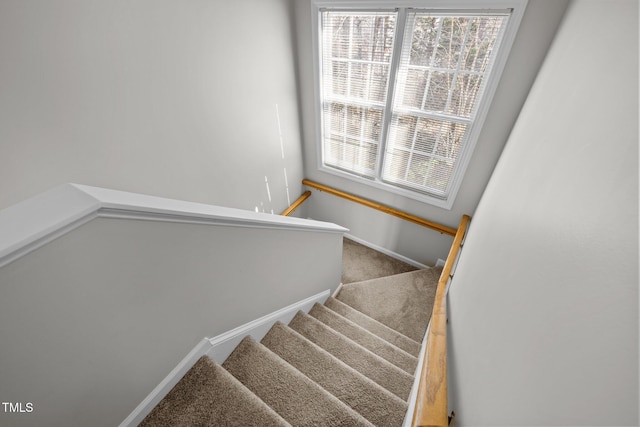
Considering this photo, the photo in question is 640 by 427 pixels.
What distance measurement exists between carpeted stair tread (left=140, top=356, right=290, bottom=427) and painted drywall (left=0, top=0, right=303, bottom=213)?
1.10 m

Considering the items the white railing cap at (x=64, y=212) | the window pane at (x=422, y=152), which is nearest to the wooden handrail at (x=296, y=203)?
the window pane at (x=422, y=152)

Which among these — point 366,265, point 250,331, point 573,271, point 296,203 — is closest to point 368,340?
point 250,331

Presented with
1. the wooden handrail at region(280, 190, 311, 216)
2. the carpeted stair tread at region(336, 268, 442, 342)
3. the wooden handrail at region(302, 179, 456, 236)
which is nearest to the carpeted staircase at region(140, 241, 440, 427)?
the carpeted stair tread at region(336, 268, 442, 342)

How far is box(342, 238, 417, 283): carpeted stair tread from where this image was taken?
12.0ft

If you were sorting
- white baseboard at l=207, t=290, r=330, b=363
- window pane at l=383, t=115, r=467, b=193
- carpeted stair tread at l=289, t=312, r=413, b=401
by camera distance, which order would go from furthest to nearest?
window pane at l=383, t=115, r=467, b=193 < carpeted stair tread at l=289, t=312, r=413, b=401 < white baseboard at l=207, t=290, r=330, b=363

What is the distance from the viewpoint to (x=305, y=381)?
4.73 ft

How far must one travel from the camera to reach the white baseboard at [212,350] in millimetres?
1175

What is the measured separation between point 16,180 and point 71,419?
0.99 meters

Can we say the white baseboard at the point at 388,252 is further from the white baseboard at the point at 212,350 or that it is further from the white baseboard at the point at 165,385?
the white baseboard at the point at 165,385

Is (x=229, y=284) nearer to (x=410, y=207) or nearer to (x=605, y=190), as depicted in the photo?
(x=605, y=190)

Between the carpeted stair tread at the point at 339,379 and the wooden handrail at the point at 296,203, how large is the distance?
1.87 metres

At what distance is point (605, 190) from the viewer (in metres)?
0.54

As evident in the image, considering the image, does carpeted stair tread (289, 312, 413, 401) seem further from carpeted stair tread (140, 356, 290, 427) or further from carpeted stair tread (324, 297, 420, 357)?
carpeted stair tread (140, 356, 290, 427)

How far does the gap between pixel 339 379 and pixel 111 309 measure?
4.09ft
